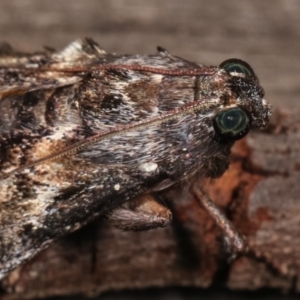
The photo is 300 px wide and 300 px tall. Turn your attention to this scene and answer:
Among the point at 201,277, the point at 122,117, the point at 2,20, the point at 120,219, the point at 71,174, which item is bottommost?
the point at 201,277

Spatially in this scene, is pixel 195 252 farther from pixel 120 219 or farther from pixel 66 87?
pixel 66 87

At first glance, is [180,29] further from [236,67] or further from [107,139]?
[107,139]

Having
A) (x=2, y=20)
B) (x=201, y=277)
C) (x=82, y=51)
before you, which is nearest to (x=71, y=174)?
(x=82, y=51)

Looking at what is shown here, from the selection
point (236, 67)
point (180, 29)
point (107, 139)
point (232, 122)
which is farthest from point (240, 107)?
point (180, 29)

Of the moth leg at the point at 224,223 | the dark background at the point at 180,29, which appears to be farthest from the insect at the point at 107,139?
the dark background at the point at 180,29

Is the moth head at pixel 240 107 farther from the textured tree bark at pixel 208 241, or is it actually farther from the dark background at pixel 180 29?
the dark background at pixel 180 29
